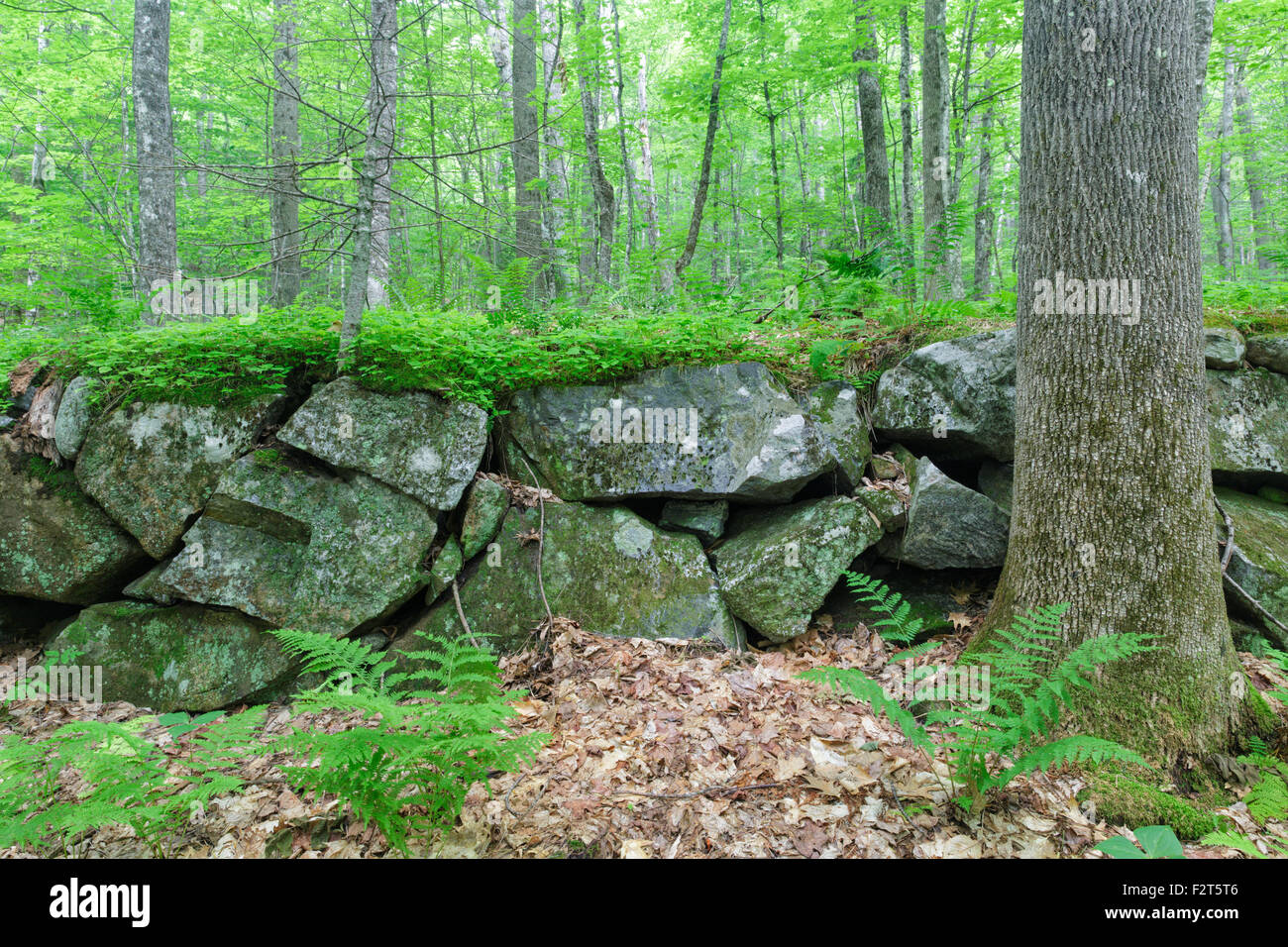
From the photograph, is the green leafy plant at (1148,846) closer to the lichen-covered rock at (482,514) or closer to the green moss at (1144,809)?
the green moss at (1144,809)

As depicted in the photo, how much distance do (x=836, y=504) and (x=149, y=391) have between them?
558 cm

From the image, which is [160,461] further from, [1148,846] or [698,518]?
[1148,846]

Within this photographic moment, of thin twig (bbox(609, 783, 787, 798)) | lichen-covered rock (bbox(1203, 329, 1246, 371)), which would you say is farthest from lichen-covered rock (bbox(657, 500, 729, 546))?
lichen-covered rock (bbox(1203, 329, 1246, 371))

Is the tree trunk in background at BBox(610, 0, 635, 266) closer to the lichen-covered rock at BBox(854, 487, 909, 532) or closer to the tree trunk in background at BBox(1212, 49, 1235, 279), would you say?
the lichen-covered rock at BBox(854, 487, 909, 532)

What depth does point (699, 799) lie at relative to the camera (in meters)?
2.85

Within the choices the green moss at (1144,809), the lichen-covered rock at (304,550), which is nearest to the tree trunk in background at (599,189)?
the lichen-covered rock at (304,550)

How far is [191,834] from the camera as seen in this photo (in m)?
2.86

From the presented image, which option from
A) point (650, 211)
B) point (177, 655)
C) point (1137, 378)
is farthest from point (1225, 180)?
point (177, 655)

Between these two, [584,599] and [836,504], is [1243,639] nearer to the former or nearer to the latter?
[836,504]

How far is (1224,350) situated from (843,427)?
2.99 metres

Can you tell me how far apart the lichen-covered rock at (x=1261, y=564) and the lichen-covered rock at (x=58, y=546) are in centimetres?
818

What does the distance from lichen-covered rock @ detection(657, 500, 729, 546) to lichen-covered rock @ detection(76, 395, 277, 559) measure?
3435 millimetres

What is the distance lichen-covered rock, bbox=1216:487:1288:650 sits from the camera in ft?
13.2
